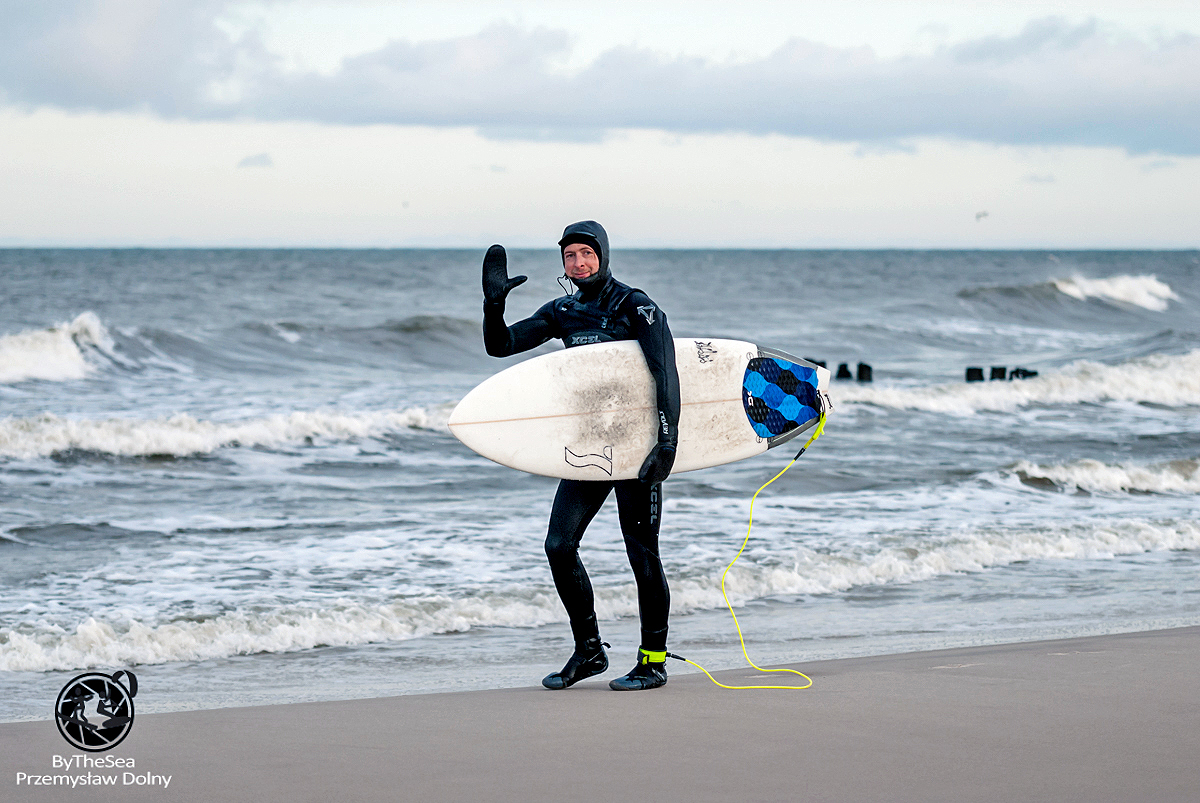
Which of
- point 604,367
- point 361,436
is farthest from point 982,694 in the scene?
point 361,436

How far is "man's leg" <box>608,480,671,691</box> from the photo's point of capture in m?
3.85

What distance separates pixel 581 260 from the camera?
149 inches

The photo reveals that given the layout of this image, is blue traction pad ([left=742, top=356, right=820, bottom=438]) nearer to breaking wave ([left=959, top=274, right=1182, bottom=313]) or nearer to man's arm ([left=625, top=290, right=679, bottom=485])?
man's arm ([left=625, top=290, right=679, bottom=485])

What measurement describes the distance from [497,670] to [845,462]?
255 inches

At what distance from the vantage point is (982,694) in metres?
3.54

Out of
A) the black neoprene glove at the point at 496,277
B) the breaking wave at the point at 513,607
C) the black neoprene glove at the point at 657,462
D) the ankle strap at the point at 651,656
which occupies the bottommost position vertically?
the breaking wave at the point at 513,607

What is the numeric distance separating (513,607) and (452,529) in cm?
199

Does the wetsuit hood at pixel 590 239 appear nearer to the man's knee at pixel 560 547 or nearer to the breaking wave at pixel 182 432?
the man's knee at pixel 560 547

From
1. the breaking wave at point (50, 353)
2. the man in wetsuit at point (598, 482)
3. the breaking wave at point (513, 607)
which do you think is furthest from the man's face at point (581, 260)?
the breaking wave at point (50, 353)

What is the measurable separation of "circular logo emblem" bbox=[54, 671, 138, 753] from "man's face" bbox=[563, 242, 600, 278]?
6.27 ft

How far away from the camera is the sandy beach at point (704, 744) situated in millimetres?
2686

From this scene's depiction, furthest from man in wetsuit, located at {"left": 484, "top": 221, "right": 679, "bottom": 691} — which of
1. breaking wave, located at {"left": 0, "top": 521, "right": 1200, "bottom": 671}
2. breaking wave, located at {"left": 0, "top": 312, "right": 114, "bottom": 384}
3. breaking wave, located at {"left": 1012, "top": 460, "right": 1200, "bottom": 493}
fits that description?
breaking wave, located at {"left": 0, "top": 312, "right": 114, "bottom": 384}

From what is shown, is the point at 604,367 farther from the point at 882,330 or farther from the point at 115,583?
the point at 882,330

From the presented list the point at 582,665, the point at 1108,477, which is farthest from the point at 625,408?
the point at 1108,477
